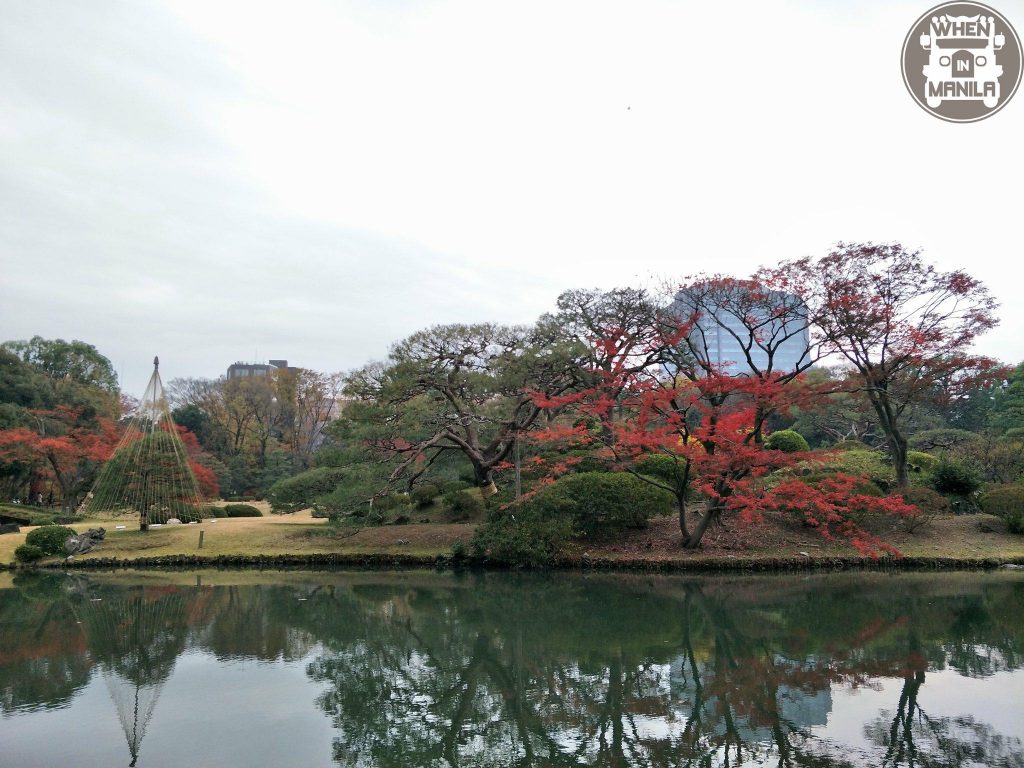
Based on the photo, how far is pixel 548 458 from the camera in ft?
64.9

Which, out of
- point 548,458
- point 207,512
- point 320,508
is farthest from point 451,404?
point 207,512

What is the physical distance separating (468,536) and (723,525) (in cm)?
669

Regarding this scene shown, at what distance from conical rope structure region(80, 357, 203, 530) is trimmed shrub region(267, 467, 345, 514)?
2.97 meters

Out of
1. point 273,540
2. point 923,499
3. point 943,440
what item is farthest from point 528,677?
point 943,440

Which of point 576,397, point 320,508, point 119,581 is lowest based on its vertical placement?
point 119,581

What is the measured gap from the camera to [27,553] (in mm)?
19047

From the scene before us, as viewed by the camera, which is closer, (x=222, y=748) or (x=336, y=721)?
(x=222, y=748)

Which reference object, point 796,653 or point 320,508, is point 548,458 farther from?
point 796,653

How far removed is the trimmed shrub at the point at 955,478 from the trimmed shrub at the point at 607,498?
7628mm

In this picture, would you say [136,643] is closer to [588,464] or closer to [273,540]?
[273,540]

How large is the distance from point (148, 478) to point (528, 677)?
56.4ft

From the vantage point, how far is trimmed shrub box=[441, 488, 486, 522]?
2105 centimetres

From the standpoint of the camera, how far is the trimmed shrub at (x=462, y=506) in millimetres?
21047

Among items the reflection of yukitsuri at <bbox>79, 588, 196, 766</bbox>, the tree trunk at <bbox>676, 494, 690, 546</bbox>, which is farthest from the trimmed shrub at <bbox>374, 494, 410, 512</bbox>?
the tree trunk at <bbox>676, 494, 690, 546</bbox>
